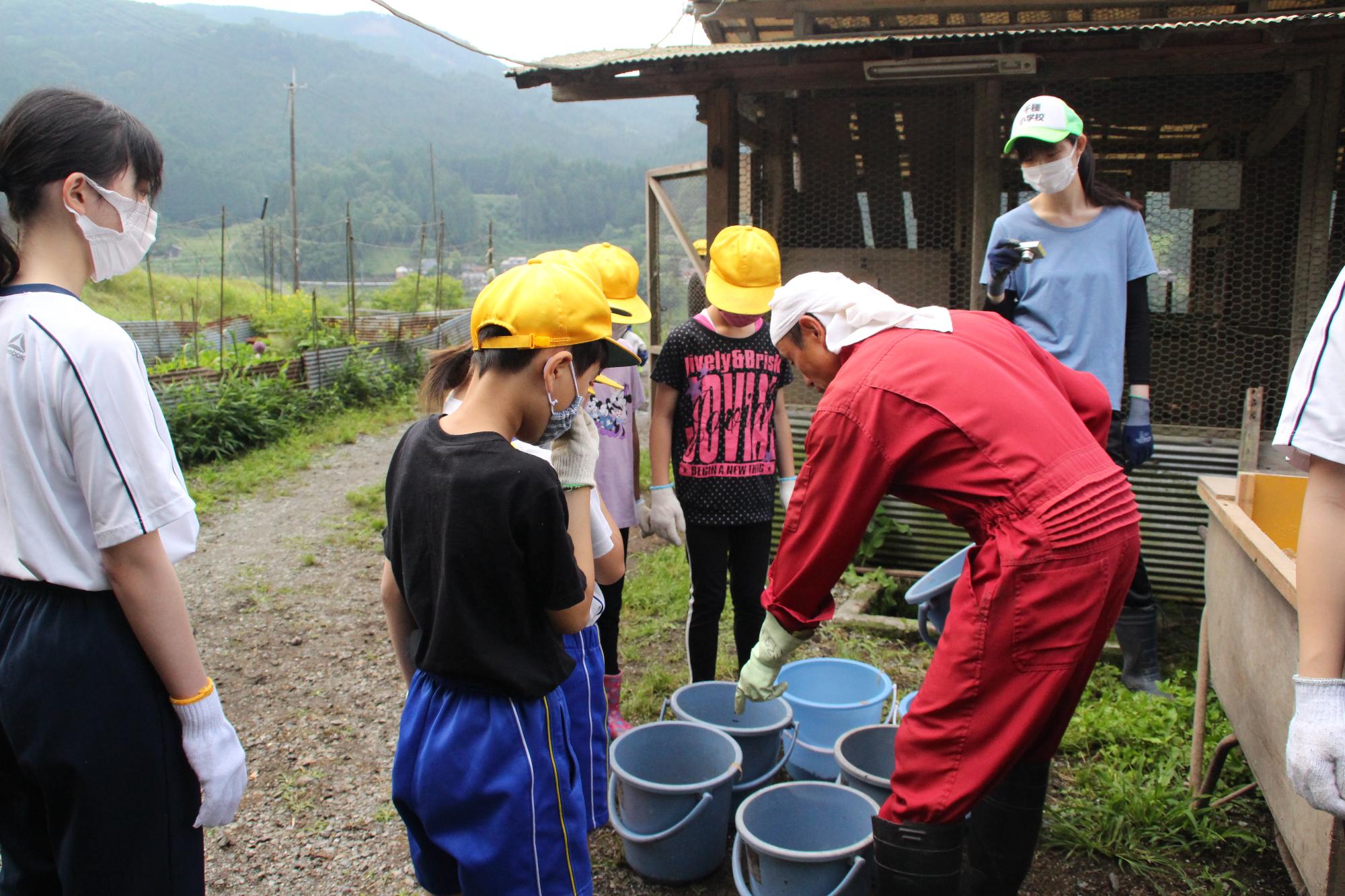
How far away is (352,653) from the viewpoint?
14.3ft

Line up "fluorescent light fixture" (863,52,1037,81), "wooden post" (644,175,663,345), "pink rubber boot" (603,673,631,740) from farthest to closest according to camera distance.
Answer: "wooden post" (644,175,663,345) < "fluorescent light fixture" (863,52,1037,81) < "pink rubber boot" (603,673,631,740)

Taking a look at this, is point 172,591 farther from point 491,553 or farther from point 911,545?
point 911,545

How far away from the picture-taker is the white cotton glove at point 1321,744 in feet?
4.30

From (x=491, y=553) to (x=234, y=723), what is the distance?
8.64 feet

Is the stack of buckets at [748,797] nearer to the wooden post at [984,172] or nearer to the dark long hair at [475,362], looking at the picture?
the dark long hair at [475,362]

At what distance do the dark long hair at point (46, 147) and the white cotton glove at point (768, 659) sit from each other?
1.54m

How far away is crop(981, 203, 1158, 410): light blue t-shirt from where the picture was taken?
313 cm

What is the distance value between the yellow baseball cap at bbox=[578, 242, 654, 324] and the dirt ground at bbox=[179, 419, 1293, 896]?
Result: 5.40ft

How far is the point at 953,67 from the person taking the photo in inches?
167

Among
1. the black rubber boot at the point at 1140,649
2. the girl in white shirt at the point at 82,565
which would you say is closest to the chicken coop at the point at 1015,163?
the black rubber boot at the point at 1140,649

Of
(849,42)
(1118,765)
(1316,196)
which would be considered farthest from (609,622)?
(1316,196)

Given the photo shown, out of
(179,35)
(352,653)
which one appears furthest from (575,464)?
(179,35)

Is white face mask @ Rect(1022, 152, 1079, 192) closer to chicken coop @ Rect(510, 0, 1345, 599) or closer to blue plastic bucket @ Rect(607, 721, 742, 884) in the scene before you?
chicken coop @ Rect(510, 0, 1345, 599)

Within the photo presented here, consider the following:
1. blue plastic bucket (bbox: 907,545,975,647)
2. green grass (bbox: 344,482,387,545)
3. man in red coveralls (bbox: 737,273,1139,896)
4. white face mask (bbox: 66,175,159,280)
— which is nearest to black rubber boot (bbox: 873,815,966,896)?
man in red coveralls (bbox: 737,273,1139,896)
